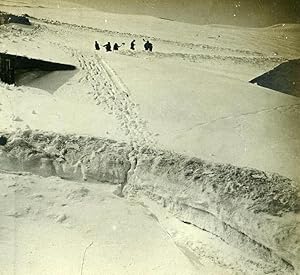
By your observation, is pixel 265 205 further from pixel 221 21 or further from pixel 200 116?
pixel 221 21

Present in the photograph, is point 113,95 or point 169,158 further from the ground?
point 113,95

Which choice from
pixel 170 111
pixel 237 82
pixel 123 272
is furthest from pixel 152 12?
pixel 123 272

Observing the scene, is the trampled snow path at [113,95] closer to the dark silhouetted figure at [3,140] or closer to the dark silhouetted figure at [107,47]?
the dark silhouetted figure at [107,47]

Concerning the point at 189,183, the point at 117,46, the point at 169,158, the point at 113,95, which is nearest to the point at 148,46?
the point at 117,46

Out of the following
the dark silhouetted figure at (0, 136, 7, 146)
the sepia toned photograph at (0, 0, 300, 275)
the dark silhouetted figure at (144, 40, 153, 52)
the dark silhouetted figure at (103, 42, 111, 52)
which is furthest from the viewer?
the dark silhouetted figure at (103, 42, 111, 52)

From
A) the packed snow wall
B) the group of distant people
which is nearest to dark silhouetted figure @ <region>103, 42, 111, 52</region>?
the group of distant people

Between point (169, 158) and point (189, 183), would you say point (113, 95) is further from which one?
point (189, 183)

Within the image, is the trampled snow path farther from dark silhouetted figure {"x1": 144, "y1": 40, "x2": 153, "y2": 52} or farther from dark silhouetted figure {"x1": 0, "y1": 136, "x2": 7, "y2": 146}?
dark silhouetted figure {"x1": 0, "y1": 136, "x2": 7, "y2": 146}

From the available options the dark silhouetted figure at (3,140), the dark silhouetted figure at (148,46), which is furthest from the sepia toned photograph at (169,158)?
the dark silhouetted figure at (148,46)
